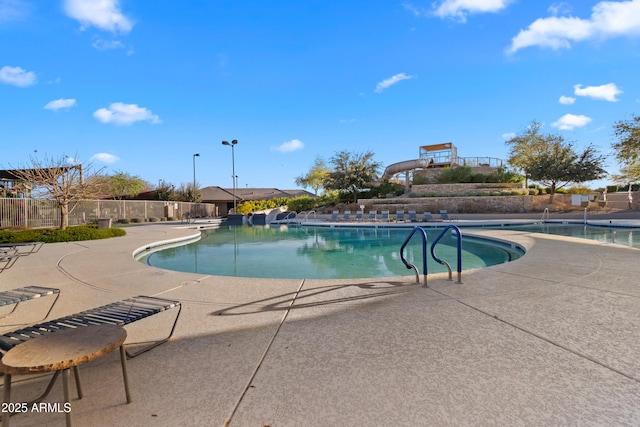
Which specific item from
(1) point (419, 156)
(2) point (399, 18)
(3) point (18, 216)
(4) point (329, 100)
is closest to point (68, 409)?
(2) point (399, 18)

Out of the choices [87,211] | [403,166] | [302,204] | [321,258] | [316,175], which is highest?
[316,175]

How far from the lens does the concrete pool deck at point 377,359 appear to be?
73.3 inches

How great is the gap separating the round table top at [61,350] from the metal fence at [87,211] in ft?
65.5

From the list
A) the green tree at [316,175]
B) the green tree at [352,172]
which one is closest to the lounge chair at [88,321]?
the green tree at [352,172]

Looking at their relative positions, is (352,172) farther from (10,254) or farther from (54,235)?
(10,254)

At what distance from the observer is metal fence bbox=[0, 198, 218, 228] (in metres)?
17.0

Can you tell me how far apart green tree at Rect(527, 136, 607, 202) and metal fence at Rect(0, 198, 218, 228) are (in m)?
30.3

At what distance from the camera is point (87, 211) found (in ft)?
70.5

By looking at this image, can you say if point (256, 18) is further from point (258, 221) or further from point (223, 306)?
point (258, 221)

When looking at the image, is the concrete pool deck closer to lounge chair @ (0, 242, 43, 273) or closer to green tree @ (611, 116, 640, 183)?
lounge chair @ (0, 242, 43, 273)

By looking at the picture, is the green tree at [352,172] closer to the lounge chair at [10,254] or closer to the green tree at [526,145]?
the green tree at [526,145]

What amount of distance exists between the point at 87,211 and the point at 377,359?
81.7ft

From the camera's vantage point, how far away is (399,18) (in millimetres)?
13258

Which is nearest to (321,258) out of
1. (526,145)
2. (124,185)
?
(526,145)
